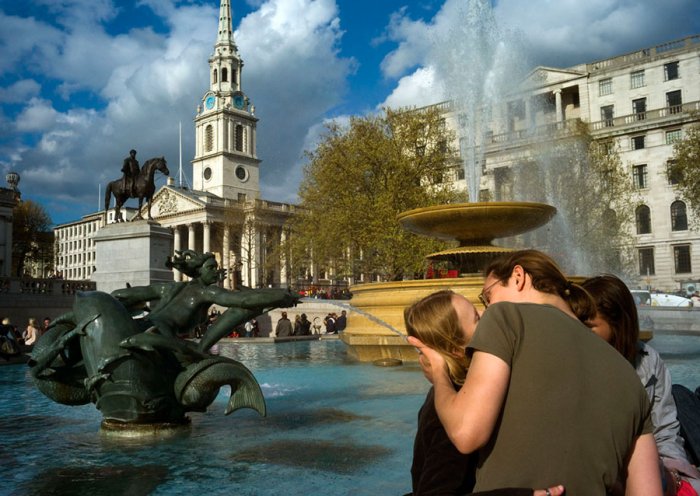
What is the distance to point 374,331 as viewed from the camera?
11461mm

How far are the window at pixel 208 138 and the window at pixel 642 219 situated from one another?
202 feet

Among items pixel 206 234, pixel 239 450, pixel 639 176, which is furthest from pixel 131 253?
pixel 206 234

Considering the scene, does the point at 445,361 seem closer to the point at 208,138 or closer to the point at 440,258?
the point at 440,258

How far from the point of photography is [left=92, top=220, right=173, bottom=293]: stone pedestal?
16031 millimetres

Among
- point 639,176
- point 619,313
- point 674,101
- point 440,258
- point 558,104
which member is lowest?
point 619,313

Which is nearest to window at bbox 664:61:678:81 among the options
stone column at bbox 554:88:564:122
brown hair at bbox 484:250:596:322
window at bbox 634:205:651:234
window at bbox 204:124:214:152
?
stone column at bbox 554:88:564:122

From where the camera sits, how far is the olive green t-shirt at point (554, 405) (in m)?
1.70

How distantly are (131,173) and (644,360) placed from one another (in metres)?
15.5

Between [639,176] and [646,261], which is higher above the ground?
[639,176]

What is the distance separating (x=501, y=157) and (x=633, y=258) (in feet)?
39.0

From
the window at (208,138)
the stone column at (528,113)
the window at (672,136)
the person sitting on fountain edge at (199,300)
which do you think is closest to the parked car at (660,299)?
the window at (672,136)

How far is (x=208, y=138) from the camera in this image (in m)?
92.6

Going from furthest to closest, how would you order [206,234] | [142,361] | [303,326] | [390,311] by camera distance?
[206,234]
[303,326]
[390,311]
[142,361]

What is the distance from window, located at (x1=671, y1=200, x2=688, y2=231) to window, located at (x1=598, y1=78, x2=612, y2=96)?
1071cm
